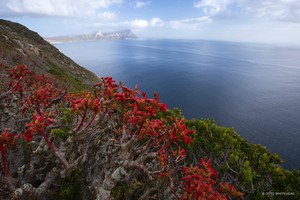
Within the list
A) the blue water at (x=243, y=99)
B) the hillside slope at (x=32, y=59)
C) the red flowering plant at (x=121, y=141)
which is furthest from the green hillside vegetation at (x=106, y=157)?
the blue water at (x=243, y=99)

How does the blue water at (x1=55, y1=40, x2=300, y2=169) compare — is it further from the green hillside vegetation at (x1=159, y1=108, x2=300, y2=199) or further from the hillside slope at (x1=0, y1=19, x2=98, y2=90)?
the green hillside vegetation at (x1=159, y1=108, x2=300, y2=199)

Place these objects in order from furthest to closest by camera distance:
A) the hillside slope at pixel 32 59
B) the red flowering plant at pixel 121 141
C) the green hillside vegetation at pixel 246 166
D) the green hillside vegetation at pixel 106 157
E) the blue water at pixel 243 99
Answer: the blue water at pixel 243 99
the hillside slope at pixel 32 59
the green hillside vegetation at pixel 246 166
the green hillside vegetation at pixel 106 157
the red flowering plant at pixel 121 141

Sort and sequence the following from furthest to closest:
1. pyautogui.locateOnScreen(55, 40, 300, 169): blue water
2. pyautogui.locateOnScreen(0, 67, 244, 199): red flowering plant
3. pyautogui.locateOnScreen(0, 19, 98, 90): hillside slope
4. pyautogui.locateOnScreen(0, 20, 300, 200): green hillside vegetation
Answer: pyautogui.locateOnScreen(55, 40, 300, 169): blue water → pyautogui.locateOnScreen(0, 19, 98, 90): hillside slope → pyautogui.locateOnScreen(0, 20, 300, 200): green hillside vegetation → pyautogui.locateOnScreen(0, 67, 244, 199): red flowering plant

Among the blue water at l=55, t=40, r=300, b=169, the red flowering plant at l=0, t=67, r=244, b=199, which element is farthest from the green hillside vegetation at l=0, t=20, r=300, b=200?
the blue water at l=55, t=40, r=300, b=169

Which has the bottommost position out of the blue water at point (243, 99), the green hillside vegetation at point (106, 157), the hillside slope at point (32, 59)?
the blue water at point (243, 99)

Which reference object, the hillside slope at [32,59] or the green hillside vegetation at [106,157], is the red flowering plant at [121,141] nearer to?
the green hillside vegetation at [106,157]

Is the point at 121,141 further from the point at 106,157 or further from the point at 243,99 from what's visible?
the point at 243,99

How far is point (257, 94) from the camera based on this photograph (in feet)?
293

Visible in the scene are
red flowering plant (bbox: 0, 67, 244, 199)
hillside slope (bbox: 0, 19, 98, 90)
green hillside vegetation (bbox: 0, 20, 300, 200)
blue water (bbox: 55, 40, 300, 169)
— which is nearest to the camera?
red flowering plant (bbox: 0, 67, 244, 199)

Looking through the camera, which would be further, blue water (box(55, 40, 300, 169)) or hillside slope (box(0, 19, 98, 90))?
blue water (box(55, 40, 300, 169))

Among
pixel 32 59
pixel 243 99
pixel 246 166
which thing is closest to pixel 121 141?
pixel 246 166

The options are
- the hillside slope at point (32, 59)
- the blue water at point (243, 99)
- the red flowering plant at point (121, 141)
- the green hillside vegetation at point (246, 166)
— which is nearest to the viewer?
the red flowering plant at point (121, 141)

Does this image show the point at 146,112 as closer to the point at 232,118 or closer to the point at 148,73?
the point at 232,118

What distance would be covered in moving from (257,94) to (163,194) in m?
96.3
